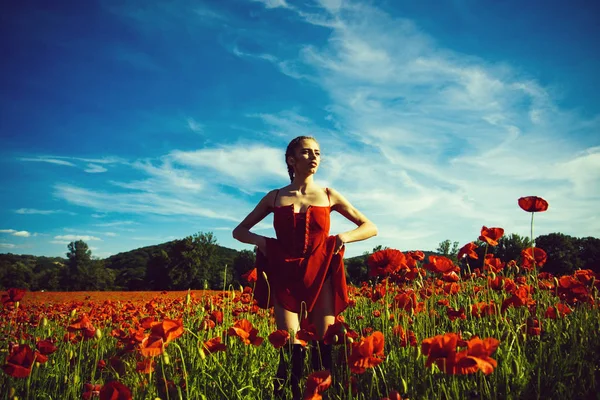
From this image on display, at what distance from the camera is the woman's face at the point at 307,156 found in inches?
106

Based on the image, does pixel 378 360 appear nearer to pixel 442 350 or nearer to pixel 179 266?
pixel 442 350

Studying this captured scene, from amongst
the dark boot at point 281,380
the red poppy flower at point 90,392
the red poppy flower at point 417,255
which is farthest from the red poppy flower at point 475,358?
the red poppy flower at point 417,255

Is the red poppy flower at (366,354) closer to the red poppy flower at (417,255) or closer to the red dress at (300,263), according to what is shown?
the red dress at (300,263)

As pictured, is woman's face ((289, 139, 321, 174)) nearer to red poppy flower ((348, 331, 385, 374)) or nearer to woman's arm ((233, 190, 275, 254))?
woman's arm ((233, 190, 275, 254))

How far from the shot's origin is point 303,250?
2.58 metres

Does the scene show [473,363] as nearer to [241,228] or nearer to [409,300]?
[409,300]

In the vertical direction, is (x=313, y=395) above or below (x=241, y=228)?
below

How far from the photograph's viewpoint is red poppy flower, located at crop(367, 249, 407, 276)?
226 centimetres

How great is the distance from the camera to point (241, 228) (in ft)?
9.05

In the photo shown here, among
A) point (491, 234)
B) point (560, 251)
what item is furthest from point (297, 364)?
point (560, 251)

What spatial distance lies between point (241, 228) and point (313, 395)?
159 centimetres

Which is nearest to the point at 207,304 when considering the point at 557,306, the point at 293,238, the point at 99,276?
the point at 293,238

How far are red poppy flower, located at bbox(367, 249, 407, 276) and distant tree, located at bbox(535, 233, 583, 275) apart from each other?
33.7m

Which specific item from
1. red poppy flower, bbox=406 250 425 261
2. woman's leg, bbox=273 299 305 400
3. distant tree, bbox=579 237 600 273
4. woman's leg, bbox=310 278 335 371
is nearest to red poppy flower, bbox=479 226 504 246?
red poppy flower, bbox=406 250 425 261
